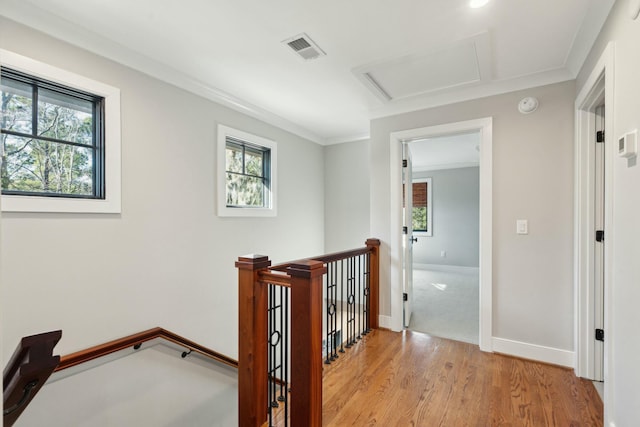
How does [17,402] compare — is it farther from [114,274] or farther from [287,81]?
[287,81]

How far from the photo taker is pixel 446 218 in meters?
7.23

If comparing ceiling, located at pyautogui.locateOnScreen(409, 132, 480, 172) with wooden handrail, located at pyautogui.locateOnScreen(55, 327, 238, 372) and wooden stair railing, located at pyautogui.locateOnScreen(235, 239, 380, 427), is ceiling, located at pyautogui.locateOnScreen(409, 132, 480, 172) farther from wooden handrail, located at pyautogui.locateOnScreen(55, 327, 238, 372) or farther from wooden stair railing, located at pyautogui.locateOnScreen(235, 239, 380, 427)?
wooden handrail, located at pyautogui.locateOnScreen(55, 327, 238, 372)

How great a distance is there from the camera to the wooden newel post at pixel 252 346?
6.16ft

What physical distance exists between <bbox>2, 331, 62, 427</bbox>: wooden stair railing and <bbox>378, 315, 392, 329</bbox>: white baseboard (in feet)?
9.85

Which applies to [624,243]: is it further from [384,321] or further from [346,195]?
[346,195]

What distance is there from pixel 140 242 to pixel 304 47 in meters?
2.00

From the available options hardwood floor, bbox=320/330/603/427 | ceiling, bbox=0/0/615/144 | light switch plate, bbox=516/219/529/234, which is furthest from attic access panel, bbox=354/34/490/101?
hardwood floor, bbox=320/330/603/427

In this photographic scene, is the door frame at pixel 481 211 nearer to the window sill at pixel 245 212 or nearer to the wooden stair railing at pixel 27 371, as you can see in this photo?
the window sill at pixel 245 212

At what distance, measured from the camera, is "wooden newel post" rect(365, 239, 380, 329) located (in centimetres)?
340

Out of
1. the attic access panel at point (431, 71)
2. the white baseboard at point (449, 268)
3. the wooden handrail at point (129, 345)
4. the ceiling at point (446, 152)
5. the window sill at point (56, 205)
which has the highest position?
the attic access panel at point (431, 71)

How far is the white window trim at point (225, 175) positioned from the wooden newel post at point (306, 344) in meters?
1.75

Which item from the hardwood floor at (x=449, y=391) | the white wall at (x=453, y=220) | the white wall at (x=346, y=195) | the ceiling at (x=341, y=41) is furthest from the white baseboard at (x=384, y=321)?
the white wall at (x=453, y=220)

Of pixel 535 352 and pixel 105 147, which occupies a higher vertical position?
pixel 105 147

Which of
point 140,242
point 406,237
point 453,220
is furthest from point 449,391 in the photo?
point 453,220
